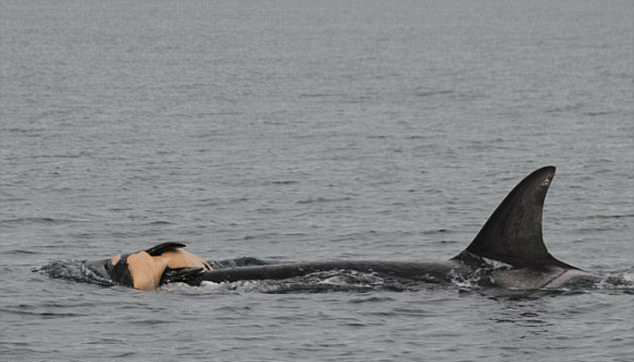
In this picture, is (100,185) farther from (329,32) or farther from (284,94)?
(329,32)

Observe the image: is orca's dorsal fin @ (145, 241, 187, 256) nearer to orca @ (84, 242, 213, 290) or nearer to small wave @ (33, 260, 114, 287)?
orca @ (84, 242, 213, 290)

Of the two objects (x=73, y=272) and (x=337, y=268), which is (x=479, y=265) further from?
(x=73, y=272)

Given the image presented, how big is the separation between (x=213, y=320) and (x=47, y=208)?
11128 mm

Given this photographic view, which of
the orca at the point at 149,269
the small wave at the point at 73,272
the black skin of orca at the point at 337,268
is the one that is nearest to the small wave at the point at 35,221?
the small wave at the point at 73,272

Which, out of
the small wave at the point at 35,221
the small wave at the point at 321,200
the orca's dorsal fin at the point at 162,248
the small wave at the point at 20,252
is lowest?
the small wave at the point at 20,252


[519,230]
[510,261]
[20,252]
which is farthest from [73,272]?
[519,230]

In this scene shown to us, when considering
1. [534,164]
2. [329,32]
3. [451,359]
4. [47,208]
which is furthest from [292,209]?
[329,32]

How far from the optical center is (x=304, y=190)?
32906 mm

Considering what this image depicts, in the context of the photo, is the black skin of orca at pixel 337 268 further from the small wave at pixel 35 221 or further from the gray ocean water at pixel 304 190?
the small wave at pixel 35 221

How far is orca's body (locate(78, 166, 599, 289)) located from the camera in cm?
2023

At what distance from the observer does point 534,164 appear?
38.4 meters

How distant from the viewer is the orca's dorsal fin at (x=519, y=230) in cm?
2012

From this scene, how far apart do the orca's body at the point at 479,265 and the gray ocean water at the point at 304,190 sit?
387 mm

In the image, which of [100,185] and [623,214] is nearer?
[623,214]
